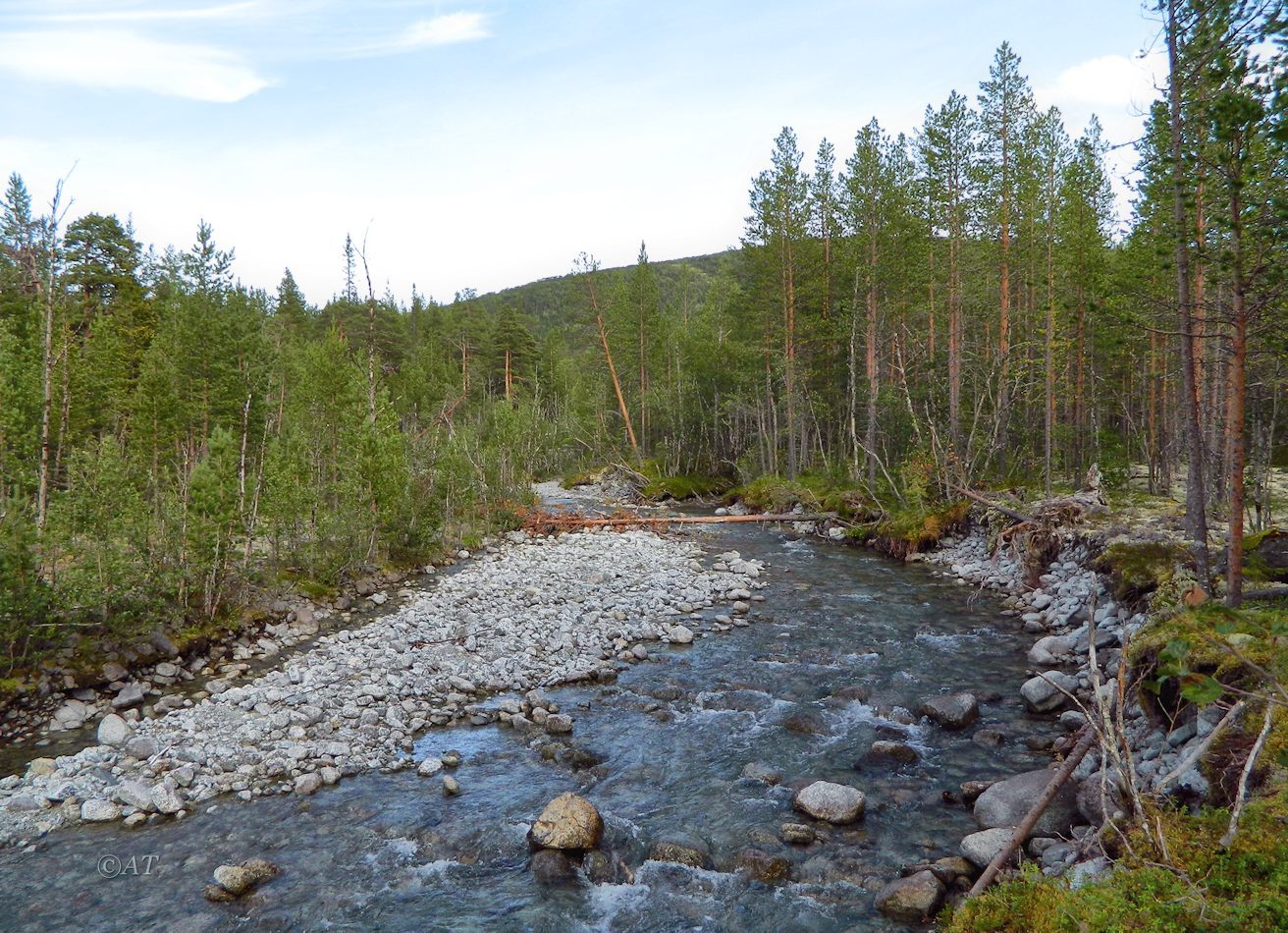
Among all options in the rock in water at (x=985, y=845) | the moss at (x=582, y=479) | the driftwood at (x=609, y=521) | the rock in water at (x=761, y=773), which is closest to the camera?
the rock in water at (x=985, y=845)

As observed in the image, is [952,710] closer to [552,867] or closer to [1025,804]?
[1025,804]

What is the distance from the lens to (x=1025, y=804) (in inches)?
283

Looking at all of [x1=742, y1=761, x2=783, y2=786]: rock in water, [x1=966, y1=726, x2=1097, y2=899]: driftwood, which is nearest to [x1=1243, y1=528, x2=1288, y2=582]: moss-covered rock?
[x1=966, y1=726, x2=1097, y2=899]: driftwood

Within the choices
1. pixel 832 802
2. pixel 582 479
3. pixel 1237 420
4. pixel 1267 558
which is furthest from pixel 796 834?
pixel 582 479

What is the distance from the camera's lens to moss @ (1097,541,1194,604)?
12.0m

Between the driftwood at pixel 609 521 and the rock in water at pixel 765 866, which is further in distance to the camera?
the driftwood at pixel 609 521

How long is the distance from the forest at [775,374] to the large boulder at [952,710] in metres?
3.58

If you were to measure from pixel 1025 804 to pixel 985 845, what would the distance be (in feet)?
3.20

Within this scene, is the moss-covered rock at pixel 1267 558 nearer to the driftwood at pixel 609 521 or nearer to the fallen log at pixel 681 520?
the driftwood at pixel 609 521

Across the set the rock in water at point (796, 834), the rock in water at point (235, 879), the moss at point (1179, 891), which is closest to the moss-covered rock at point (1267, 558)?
the moss at point (1179, 891)

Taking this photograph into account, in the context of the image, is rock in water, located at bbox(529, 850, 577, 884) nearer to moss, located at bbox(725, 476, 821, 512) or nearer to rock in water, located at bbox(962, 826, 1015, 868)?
rock in water, located at bbox(962, 826, 1015, 868)

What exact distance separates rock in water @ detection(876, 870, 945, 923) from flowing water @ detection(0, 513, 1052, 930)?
0.57ft

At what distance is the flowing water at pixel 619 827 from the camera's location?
245 inches

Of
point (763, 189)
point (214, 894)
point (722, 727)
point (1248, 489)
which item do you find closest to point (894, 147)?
point (763, 189)
